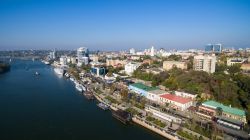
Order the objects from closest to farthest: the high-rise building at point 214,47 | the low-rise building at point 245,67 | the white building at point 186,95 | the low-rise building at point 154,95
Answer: the white building at point 186,95 < the low-rise building at point 154,95 < the low-rise building at point 245,67 < the high-rise building at point 214,47

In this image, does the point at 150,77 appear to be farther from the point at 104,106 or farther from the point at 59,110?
the point at 59,110

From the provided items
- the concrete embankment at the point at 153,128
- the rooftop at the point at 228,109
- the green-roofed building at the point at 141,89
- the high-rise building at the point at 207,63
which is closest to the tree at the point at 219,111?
the rooftop at the point at 228,109

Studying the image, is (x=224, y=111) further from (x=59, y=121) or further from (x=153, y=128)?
(x=59, y=121)

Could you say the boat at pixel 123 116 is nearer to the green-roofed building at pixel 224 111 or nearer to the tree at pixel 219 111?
the green-roofed building at pixel 224 111

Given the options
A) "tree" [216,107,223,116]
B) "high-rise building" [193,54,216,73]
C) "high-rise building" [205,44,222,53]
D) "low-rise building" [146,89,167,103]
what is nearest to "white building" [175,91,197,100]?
"low-rise building" [146,89,167,103]

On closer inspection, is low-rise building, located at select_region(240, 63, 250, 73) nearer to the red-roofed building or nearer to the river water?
the red-roofed building

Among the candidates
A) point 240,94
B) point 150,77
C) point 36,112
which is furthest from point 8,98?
point 240,94

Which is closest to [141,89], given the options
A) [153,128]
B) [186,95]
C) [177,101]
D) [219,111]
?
[186,95]
